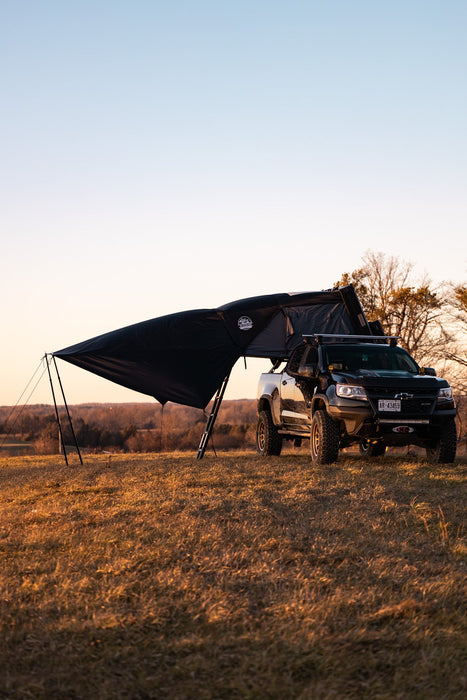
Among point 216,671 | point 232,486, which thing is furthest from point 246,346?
point 216,671

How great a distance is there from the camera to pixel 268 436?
1480cm

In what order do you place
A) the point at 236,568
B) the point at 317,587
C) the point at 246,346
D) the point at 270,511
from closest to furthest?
the point at 317,587
the point at 236,568
the point at 270,511
the point at 246,346

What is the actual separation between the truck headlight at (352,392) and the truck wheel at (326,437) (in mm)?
572

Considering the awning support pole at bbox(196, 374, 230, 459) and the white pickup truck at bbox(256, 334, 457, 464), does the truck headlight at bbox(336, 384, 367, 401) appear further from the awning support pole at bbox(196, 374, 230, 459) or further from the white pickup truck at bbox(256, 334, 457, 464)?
the awning support pole at bbox(196, 374, 230, 459)

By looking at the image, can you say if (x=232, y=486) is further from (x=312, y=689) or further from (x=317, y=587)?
(x=312, y=689)

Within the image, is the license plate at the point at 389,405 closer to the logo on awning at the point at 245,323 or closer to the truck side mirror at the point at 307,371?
the truck side mirror at the point at 307,371

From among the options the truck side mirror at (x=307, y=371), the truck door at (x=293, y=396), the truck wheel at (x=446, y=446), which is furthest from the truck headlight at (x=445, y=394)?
the truck door at (x=293, y=396)

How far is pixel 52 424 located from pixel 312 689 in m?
69.0

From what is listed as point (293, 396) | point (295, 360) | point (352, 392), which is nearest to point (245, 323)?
point (295, 360)

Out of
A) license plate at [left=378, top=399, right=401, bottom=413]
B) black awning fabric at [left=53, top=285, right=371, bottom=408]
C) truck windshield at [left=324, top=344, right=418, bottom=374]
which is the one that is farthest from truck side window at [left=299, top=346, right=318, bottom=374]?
black awning fabric at [left=53, top=285, right=371, bottom=408]

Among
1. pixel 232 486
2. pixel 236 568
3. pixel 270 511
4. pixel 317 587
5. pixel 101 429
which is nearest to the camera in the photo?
pixel 317 587

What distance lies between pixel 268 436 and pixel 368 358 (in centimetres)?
329

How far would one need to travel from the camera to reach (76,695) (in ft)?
11.3

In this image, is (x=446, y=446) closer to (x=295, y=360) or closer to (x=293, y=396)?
(x=293, y=396)
